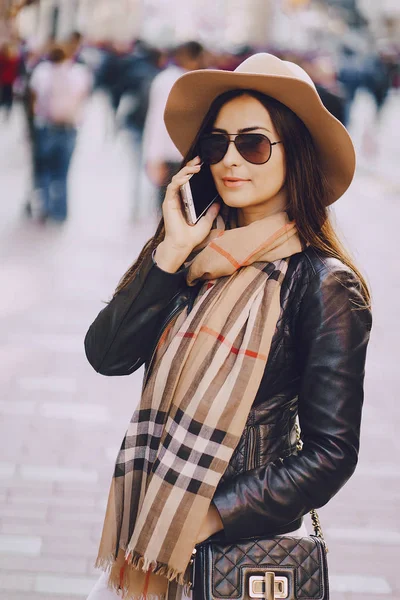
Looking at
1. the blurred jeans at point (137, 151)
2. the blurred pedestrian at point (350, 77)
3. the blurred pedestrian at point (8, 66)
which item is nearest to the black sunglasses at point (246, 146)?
the blurred jeans at point (137, 151)

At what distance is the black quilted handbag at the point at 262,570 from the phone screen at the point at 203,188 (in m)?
0.84

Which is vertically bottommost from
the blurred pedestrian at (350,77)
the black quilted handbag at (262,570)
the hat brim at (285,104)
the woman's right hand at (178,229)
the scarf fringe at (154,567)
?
the scarf fringe at (154,567)

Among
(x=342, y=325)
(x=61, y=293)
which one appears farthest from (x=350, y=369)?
(x=61, y=293)

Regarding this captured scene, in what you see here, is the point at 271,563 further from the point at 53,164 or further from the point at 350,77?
the point at 350,77

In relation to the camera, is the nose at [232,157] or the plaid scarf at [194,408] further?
the nose at [232,157]

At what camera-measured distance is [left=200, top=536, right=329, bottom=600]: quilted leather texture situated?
1912 millimetres

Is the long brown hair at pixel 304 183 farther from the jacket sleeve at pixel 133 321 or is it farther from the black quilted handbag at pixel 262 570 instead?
the black quilted handbag at pixel 262 570

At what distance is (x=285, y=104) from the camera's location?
2086mm

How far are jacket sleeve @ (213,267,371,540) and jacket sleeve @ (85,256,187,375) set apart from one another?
395 mm

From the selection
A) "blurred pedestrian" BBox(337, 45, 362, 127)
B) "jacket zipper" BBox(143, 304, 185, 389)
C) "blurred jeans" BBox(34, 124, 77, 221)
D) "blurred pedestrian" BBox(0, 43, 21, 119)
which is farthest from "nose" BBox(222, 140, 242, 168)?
"blurred pedestrian" BBox(337, 45, 362, 127)

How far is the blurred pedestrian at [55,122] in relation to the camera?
33.9ft

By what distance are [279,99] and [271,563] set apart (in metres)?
1.01

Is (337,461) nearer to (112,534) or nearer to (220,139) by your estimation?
(112,534)

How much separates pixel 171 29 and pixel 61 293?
38137 mm
